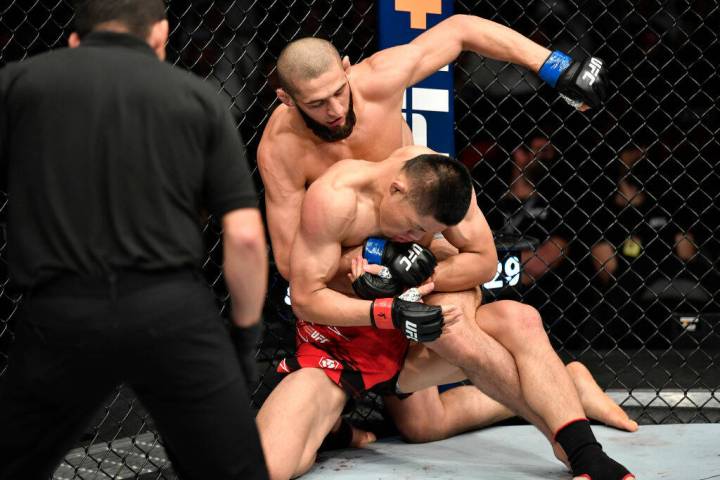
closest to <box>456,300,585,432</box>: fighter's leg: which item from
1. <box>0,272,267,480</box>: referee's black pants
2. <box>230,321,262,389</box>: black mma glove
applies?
<box>230,321,262,389</box>: black mma glove

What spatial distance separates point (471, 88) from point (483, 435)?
170 centimetres

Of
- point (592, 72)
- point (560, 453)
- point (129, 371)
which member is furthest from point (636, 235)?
point (129, 371)

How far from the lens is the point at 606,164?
168 inches

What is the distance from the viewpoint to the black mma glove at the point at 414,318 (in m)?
2.57

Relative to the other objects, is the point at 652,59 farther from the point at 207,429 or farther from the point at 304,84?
the point at 207,429

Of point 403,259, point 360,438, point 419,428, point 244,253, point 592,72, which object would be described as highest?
point 592,72

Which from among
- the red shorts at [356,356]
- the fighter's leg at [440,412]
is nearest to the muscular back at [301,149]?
the red shorts at [356,356]

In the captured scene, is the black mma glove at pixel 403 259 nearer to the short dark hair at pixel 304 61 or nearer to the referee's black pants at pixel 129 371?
the short dark hair at pixel 304 61

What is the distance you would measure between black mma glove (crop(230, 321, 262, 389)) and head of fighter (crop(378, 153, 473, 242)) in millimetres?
845

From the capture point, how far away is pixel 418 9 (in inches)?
125

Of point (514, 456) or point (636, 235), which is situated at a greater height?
point (636, 235)

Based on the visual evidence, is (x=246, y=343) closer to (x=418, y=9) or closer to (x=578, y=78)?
(x=578, y=78)

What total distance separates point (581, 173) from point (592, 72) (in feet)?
5.12

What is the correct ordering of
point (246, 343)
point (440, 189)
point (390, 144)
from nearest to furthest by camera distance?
point (246, 343)
point (440, 189)
point (390, 144)
